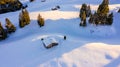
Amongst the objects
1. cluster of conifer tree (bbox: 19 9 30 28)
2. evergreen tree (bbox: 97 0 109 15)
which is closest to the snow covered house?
cluster of conifer tree (bbox: 19 9 30 28)

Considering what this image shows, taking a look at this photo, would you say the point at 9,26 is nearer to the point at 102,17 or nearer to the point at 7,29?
the point at 7,29

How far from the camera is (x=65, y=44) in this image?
4222 centimetres

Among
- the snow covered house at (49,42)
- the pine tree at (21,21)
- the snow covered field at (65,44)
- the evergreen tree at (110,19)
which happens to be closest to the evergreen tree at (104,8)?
the evergreen tree at (110,19)

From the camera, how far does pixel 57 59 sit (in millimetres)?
37781

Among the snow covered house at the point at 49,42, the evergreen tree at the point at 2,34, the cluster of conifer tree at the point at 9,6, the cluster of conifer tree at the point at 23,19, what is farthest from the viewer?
the cluster of conifer tree at the point at 9,6

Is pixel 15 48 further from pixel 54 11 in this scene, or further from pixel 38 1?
pixel 38 1

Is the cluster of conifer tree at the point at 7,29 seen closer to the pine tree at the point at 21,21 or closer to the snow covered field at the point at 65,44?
the snow covered field at the point at 65,44

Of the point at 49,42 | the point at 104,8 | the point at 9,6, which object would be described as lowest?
the point at 49,42

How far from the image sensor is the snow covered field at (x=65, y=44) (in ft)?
122

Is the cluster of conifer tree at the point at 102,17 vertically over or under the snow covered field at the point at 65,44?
over

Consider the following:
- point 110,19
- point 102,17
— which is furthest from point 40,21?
point 110,19

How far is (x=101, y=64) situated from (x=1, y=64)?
21.1 m

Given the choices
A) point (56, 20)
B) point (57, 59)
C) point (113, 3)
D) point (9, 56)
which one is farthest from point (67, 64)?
point (113, 3)

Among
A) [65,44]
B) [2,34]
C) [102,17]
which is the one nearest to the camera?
[65,44]
